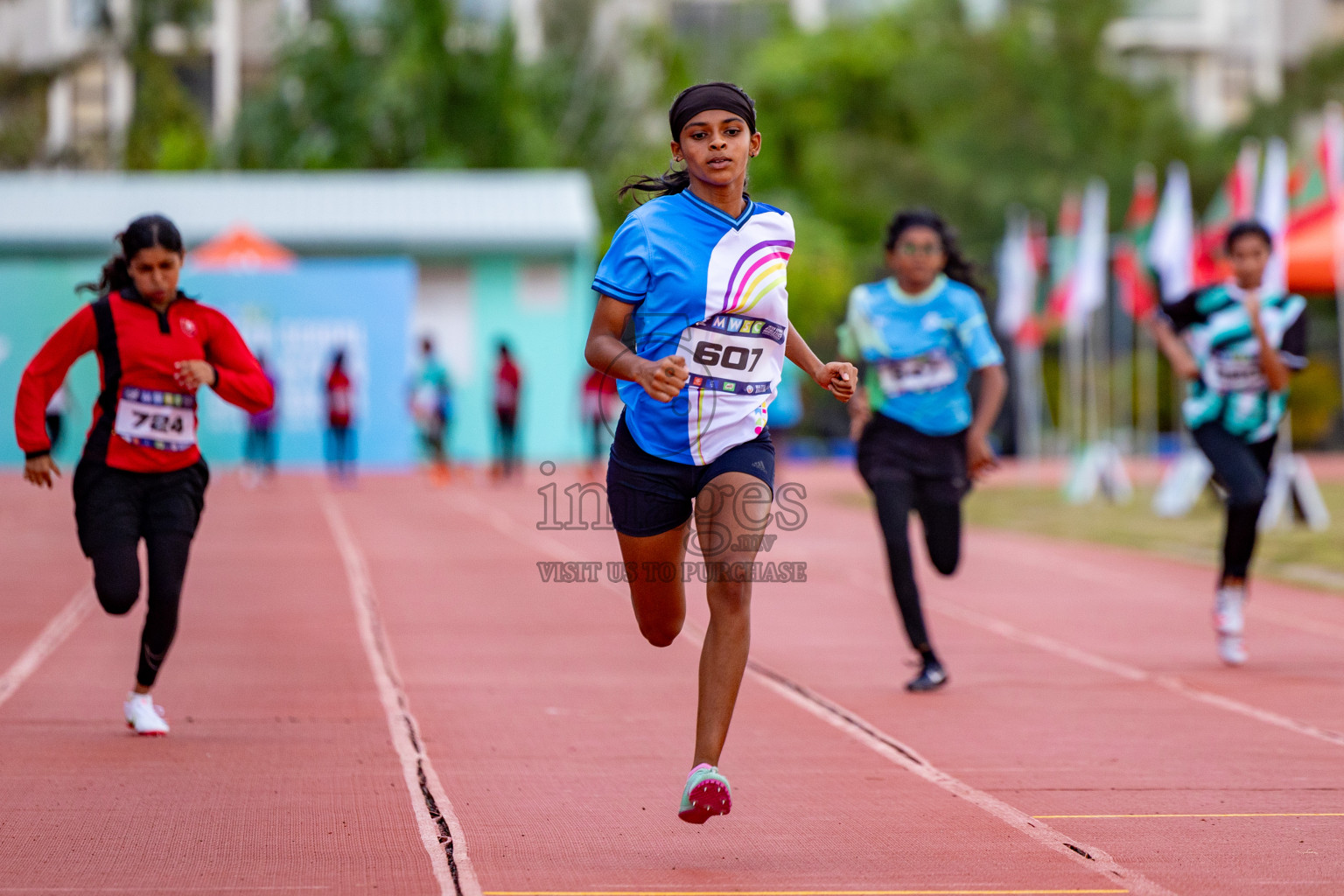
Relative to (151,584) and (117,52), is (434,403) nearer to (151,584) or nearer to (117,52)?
(151,584)

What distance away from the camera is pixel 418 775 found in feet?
20.0

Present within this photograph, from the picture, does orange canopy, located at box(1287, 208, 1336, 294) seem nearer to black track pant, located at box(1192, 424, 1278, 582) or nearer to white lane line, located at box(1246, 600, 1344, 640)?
white lane line, located at box(1246, 600, 1344, 640)

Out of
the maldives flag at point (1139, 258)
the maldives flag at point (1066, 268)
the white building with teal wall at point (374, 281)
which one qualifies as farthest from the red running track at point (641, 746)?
the white building with teal wall at point (374, 281)

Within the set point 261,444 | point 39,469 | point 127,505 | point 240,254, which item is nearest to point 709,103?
point 127,505

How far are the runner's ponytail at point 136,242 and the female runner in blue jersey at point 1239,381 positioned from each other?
15.6ft

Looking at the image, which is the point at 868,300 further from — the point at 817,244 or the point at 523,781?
the point at 817,244

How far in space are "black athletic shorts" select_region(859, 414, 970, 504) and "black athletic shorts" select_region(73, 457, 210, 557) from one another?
2950 millimetres

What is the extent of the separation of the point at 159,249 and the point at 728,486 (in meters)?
2.67

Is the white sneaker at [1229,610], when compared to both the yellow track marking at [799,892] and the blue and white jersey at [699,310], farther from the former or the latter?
the yellow track marking at [799,892]

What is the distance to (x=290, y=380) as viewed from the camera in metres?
31.4

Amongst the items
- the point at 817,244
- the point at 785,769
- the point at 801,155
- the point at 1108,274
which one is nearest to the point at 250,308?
the point at 1108,274

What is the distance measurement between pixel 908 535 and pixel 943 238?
51.6 inches

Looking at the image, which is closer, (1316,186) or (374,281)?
(1316,186)

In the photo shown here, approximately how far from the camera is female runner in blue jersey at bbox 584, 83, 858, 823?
16.8 feet
